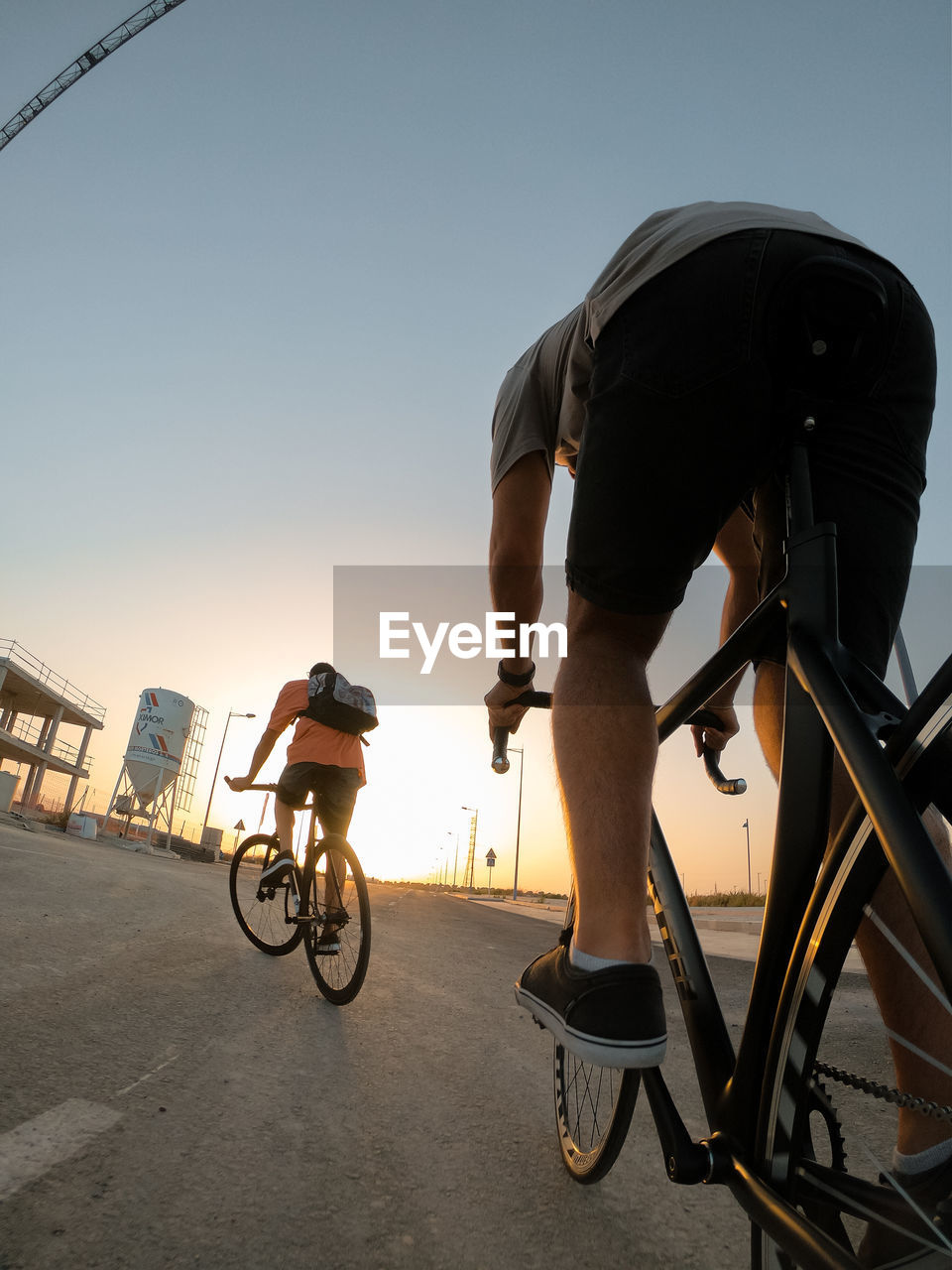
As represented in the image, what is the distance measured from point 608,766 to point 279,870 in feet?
10.8

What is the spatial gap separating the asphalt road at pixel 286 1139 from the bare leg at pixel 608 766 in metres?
0.67

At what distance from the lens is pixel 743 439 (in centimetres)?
112

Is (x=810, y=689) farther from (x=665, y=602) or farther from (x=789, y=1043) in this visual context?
(x=789, y=1043)

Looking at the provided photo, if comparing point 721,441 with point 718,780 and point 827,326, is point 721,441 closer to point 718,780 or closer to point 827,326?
point 827,326

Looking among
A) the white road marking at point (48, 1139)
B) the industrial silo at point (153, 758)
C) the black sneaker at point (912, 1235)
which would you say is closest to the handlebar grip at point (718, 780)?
the black sneaker at point (912, 1235)

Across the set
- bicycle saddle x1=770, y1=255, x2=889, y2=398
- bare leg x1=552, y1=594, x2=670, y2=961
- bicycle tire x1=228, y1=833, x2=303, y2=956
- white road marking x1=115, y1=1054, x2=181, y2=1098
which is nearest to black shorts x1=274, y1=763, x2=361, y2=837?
bicycle tire x1=228, y1=833, x2=303, y2=956

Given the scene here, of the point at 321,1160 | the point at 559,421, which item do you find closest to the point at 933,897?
the point at 559,421

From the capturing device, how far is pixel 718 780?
5.73ft

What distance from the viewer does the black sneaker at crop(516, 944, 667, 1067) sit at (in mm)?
1003

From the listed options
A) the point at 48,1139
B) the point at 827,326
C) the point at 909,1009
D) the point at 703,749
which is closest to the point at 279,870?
the point at 48,1139

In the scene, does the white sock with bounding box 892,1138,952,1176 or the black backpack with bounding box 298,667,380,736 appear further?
the black backpack with bounding box 298,667,380,736

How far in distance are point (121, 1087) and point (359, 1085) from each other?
63 centimetres

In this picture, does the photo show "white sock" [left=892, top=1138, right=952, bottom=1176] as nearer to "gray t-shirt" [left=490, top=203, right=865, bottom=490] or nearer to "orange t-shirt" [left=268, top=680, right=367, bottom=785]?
"gray t-shirt" [left=490, top=203, right=865, bottom=490]

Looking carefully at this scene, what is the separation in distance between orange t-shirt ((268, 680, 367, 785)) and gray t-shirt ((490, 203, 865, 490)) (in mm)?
2601
